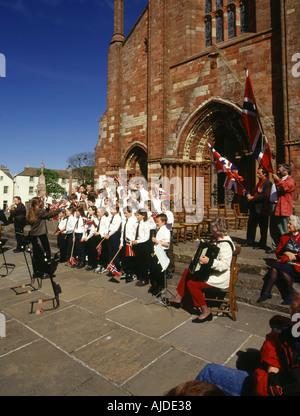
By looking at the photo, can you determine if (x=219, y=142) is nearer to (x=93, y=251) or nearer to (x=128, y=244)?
(x=128, y=244)

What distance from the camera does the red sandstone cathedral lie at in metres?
9.12

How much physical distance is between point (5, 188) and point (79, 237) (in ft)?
181

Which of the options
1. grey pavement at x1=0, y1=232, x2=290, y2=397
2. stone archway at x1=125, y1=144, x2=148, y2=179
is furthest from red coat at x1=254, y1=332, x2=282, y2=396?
stone archway at x1=125, y1=144, x2=148, y2=179

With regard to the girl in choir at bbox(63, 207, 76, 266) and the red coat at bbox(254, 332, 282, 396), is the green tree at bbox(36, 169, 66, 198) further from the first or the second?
the red coat at bbox(254, 332, 282, 396)

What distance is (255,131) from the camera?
6.18m

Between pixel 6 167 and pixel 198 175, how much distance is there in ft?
185

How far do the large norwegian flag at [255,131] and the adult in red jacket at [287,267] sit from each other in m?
1.99

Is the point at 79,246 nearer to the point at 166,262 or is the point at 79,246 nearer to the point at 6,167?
the point at 166,262

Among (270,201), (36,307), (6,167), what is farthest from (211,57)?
(6,167)

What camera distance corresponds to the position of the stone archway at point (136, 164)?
14.7 metres

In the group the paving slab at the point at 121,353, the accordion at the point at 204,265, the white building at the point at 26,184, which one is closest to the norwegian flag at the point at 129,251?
the accordion at the point at 204,265

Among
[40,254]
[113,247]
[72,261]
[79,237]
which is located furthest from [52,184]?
[113,247]

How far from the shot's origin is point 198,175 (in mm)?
11906

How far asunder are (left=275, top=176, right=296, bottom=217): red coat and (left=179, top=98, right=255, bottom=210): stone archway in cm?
407
